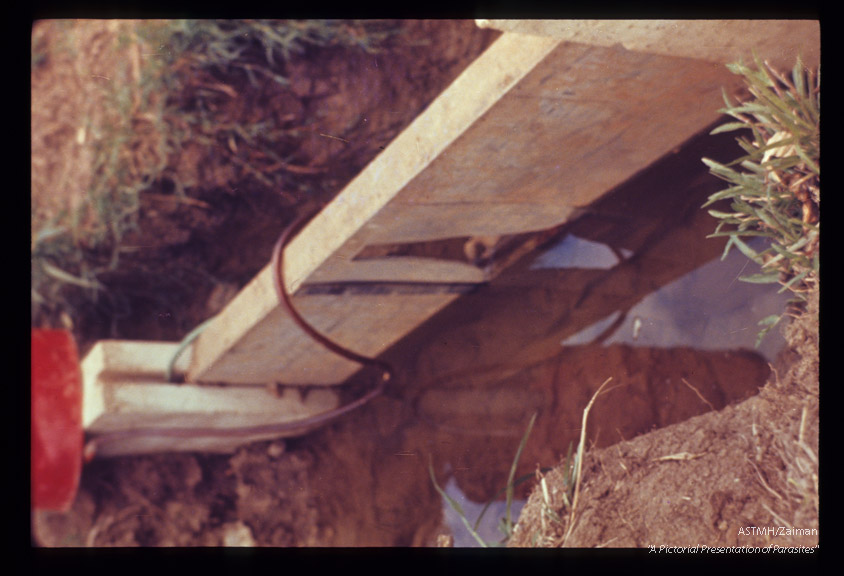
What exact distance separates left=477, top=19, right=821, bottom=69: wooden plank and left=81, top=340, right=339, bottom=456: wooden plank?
50.4 inches

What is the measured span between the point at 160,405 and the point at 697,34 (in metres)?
1.60

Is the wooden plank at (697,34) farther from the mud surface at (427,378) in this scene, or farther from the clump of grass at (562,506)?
the clump of grass at (562,506)

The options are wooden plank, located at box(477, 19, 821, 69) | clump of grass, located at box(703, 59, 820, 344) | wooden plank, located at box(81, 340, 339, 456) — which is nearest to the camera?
clump of grass, located at box(703, 59, 820, 344)

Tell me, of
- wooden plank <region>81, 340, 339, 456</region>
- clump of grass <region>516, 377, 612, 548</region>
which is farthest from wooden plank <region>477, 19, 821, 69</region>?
wooden plank <region>81, 340, 339, 456</region>

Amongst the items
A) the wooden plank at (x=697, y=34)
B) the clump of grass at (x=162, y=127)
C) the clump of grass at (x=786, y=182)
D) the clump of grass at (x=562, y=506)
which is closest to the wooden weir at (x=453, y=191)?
the wooden plank at (x=697, y=34)

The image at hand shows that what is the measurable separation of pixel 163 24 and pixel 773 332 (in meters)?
1.75

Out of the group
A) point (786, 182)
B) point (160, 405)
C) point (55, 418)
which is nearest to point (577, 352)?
point (786, 182)

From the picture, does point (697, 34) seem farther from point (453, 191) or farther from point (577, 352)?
point (577, 352)

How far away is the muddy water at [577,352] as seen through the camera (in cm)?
124

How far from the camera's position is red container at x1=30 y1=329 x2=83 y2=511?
1674 mm

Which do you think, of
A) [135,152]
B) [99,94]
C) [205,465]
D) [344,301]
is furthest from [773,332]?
[99,94]

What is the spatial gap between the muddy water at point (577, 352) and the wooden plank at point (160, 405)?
332 mm

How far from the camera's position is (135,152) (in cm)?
196

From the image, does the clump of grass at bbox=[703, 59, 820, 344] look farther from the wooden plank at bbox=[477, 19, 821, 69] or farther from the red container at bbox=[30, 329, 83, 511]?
the red container at bbox=[30, 329, 83, 511]
